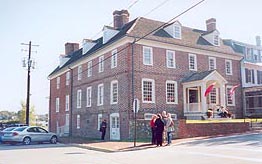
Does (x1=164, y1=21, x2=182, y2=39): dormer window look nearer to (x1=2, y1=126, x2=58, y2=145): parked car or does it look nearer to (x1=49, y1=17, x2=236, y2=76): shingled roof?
(x1=49, y1=17, x2=236, y2=76): shingled roof

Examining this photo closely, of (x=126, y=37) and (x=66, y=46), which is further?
(x=66, y=46)

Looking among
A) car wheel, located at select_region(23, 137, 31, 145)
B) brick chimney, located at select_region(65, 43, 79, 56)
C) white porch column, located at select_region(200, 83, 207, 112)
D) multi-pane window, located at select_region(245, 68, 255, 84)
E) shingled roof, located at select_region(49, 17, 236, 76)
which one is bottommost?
car wheel, located at select_region(23, 137, 31, 145)

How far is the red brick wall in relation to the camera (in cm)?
Answer: 2072

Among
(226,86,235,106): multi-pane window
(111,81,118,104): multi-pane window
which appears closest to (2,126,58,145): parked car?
(111,81,118,104): multi-pane window

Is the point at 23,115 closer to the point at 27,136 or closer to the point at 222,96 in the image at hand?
the point at 27,136

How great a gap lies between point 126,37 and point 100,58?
5.36 metres

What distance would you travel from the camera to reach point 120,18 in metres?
30.9

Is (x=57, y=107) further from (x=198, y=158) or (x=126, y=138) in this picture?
(x=198, y=158)

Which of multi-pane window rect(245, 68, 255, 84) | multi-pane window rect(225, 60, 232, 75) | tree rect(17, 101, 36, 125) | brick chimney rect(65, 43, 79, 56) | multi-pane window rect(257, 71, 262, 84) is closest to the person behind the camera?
multi-pane window rect(225, 60, 232, 75)

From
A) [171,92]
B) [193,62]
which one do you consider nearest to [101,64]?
[171,92]

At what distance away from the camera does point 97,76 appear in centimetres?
2886

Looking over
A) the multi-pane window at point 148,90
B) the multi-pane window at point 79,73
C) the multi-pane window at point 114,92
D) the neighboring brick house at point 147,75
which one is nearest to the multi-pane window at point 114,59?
the neighboring brick house at point 147,75

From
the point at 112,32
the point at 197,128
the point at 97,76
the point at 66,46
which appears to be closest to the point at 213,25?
the point at 112,32

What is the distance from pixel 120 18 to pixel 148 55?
25.0 feet
